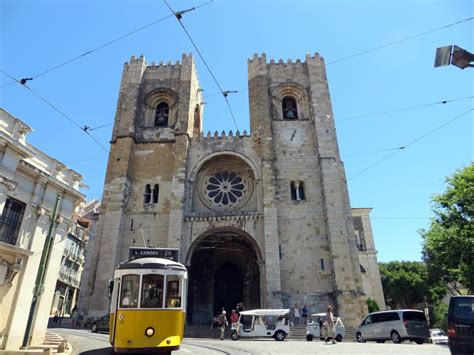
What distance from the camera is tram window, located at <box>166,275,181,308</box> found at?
7312mm

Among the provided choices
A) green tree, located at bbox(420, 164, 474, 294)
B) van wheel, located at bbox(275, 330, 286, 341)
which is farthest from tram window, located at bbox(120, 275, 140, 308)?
green tree, located at bbox(420, 164, 474, 294)

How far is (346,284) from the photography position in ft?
55.7

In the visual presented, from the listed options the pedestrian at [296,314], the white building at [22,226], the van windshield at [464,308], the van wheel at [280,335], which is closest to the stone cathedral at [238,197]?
the pedestrian at [296,314]

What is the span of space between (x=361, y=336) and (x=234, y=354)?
25.9ft

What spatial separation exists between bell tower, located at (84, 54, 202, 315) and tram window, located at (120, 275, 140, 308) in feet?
36.7

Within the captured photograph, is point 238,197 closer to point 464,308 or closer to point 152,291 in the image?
point 152,291

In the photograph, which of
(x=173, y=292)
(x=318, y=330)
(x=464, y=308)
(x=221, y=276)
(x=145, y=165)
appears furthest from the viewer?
(x=221, y=276)

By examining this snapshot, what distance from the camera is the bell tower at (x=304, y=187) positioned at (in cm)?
1755

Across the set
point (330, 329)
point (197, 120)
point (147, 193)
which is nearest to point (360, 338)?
point (330, 329)

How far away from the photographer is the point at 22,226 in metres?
10.6

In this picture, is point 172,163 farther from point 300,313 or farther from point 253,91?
point 300,313

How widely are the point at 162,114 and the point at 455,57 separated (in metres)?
21.5

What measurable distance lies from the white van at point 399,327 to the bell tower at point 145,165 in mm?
10536

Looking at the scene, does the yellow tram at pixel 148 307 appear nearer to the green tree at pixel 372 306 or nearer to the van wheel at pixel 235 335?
the van wheel at pixel 235 335
